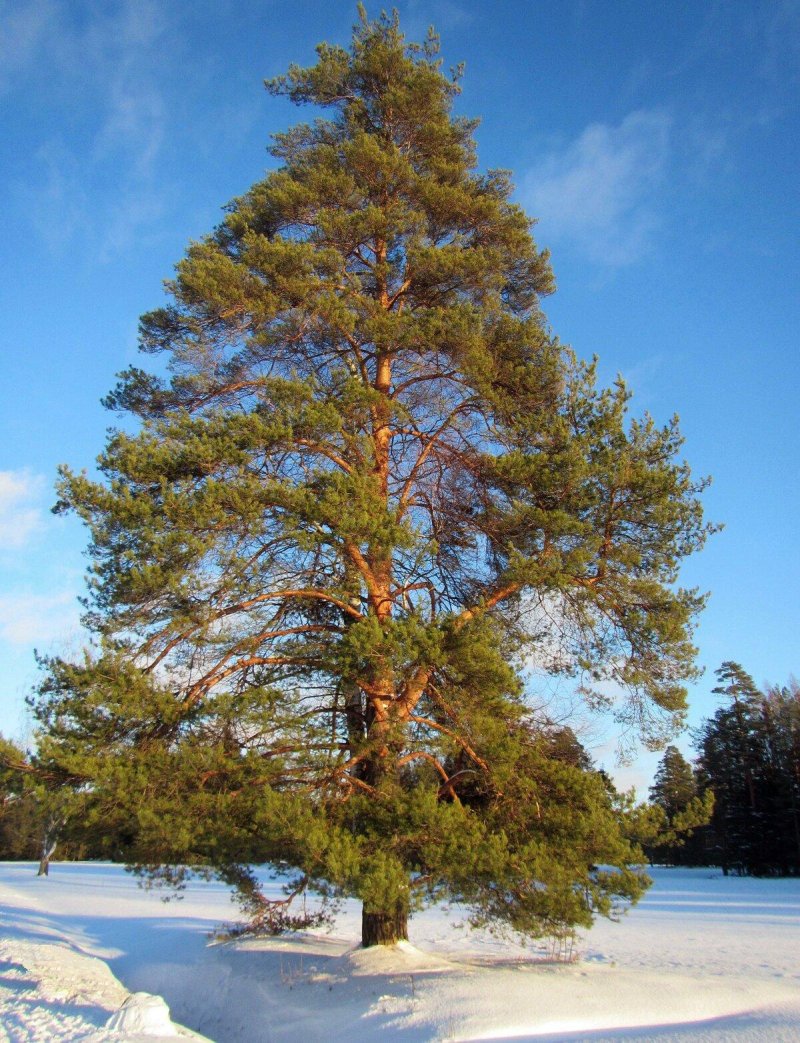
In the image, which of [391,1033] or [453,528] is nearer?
[391,1033]

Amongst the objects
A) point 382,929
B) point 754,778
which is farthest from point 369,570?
point 754,778

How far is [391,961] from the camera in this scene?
27.8 feet

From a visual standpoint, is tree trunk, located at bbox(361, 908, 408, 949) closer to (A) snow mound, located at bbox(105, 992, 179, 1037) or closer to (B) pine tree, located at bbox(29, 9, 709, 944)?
(B) pine tree, located at bbox(29, 9, 709, 944)

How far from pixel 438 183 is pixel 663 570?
7.48 m

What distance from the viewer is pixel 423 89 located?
12.4 m

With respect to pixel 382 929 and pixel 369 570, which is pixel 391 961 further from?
pixel 369 570

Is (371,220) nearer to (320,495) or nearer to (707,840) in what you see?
(320,495)

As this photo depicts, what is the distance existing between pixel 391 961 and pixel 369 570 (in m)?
4.47

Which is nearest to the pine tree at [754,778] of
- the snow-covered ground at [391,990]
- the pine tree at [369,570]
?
the snow-covered ground at [391,990]

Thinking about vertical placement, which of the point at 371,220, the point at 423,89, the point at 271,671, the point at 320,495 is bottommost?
the point at 271,671

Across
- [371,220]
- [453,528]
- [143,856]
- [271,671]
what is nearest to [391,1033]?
[143,856]

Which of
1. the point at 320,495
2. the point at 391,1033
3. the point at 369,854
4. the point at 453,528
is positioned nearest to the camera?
the point at 391,1033

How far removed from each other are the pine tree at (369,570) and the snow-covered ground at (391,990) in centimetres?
80

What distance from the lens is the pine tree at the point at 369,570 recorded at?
7.61 metres
